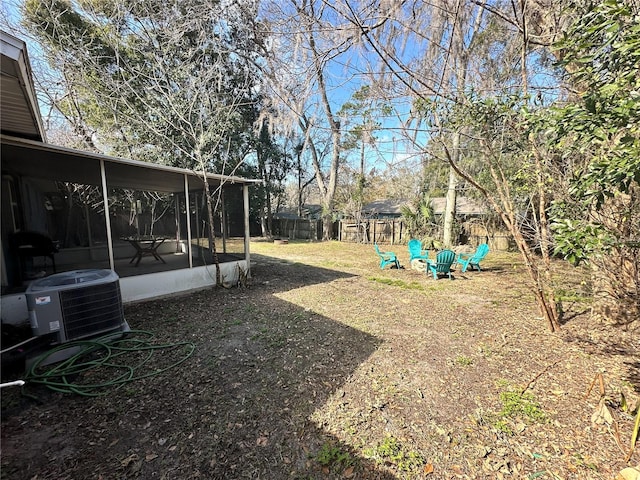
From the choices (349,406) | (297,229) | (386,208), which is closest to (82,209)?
(349,406)

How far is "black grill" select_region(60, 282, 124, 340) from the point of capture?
297 centimetres

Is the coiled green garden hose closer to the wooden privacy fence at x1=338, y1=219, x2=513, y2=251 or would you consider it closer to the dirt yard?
the dirt yard

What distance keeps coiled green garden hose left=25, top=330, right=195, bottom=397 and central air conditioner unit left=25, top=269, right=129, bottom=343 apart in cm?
14

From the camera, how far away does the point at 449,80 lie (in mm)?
3723

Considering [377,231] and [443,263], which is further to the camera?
[377,231]

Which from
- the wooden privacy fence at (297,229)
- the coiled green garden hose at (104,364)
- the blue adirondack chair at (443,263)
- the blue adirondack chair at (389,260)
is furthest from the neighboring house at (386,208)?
the coiled green garden hose at (104,364)

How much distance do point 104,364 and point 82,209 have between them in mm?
7958

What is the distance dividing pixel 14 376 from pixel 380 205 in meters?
20.8

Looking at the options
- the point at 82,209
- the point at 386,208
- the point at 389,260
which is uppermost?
the point at 386,208

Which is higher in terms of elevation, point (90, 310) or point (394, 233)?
point (394, 233)

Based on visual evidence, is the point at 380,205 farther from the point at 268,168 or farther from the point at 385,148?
the point at 385,148

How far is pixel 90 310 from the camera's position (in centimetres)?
315

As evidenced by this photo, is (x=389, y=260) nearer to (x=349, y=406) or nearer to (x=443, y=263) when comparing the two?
(x=443, y=263)

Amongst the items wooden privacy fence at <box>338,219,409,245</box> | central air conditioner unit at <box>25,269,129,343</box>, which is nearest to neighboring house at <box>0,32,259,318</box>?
central air conditioner unit at <box>25,269,129,343</box>
